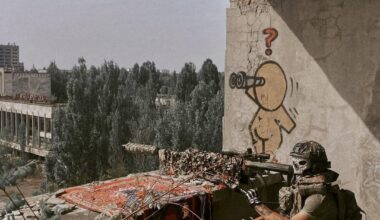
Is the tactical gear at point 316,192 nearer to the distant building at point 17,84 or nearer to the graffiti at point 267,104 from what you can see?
the graffiti at point 267,104

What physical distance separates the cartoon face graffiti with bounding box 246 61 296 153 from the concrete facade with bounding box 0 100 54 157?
27035 mm

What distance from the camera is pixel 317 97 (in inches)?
237

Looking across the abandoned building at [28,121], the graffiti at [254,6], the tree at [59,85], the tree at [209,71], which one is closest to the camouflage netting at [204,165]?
the graffiti at [254,6]

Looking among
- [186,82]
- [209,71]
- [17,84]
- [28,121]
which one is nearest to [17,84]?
[17,84]

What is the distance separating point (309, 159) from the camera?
315 cm

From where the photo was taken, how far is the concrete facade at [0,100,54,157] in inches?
1309

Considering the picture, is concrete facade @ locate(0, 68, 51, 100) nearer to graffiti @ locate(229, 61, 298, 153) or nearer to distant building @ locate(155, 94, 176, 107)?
distant building @ locate(155, 94, 176, 107)

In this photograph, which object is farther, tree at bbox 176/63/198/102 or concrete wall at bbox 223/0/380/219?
tree at bbox 176/63/198/102

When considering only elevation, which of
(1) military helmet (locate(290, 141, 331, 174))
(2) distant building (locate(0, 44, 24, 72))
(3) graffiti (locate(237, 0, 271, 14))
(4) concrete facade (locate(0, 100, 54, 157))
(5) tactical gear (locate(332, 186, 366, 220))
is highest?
(2) distant building (locate(0, 44, 24, 72))

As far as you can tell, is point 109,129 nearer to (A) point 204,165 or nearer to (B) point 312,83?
(B) point 312,83

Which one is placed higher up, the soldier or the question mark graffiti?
the question mark graffiti

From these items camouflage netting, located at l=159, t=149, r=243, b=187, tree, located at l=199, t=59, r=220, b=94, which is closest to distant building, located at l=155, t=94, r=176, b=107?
tree, located at l=199, t=59, r=220, b=94

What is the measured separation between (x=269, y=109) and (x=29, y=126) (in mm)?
32198

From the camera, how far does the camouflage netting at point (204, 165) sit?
208 inches
